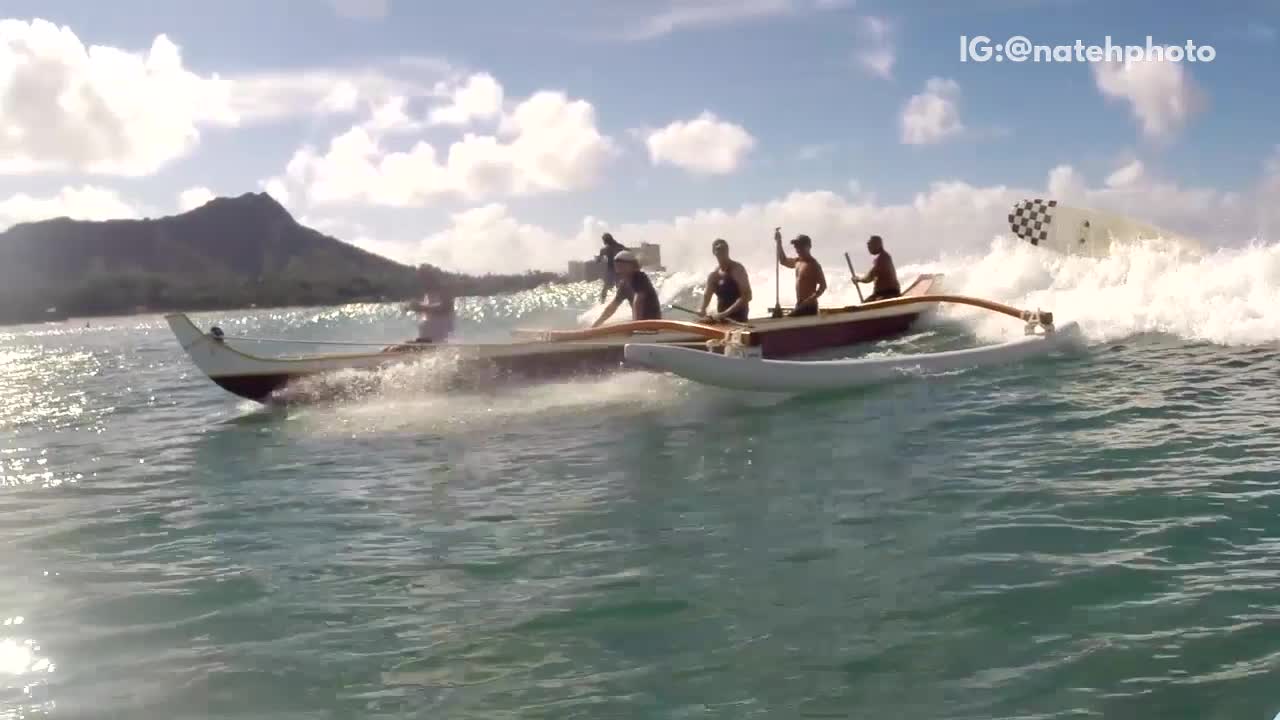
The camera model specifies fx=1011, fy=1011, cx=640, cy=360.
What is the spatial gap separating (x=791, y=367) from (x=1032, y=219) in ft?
35.6

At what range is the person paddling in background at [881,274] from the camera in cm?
1653

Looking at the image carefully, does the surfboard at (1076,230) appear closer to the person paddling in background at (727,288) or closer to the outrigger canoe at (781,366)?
the outrigger canoe at (781,366)

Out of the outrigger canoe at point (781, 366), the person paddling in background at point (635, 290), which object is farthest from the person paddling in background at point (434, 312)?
the outrigger canoe at point (781, 366)

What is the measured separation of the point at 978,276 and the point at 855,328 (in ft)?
29.0

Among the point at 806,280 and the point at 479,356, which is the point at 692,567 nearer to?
the point at 479,356

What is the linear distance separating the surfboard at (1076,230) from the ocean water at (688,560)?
757 centimetres

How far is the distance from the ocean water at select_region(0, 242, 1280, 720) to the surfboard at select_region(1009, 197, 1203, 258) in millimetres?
7572

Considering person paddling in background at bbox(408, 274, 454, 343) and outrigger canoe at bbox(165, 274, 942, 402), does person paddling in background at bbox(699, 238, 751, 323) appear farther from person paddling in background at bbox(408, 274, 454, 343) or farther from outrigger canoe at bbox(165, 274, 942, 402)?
person paddling in background at bbox(408, 274, 454, 343)

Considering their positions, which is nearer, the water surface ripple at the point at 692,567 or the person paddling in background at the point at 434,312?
the water surface ripple at the point at 692,567

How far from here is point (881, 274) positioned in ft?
54.5

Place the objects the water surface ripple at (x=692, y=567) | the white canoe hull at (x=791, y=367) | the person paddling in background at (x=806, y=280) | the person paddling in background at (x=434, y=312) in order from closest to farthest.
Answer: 1. the water surface ripple at (x=692, y=567)
2. the white canoe hull at (x=791, y=367)
3. the person paddling in background at (x=434, y=312)
4. the person paddling in background at (x=806, y=280)

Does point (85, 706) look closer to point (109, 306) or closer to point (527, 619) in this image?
point (527, 619)

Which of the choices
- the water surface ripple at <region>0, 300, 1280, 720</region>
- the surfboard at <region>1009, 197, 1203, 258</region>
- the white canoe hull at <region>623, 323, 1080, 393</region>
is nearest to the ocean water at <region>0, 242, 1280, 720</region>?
the water surface ripple at <region>0, 300, 1280, 720</region>

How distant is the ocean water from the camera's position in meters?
3.78
